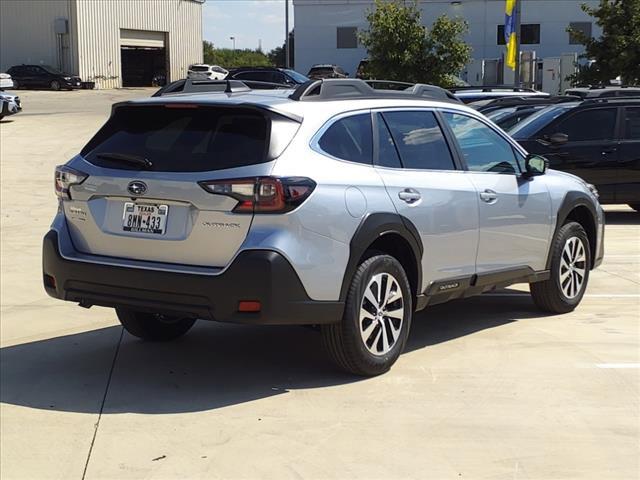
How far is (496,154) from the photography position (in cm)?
661

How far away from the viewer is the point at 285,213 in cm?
477

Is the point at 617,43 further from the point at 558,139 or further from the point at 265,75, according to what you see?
the point at 558,139

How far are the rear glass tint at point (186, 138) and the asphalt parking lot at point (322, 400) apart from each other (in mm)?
1435

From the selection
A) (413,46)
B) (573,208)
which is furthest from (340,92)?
(413,46)

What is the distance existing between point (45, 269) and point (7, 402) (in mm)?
854

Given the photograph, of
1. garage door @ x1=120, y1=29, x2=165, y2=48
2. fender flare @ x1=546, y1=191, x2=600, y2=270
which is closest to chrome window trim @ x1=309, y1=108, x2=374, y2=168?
fender flare @ x1=546, y1=191, x2=600, y2=270

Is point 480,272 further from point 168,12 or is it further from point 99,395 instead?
point 168,12

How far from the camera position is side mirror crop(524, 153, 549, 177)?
21.9 feet

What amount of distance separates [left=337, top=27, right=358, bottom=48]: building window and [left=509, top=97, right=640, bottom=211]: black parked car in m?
51.4

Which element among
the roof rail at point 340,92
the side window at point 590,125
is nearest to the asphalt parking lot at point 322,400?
the roof rail at point 340,92

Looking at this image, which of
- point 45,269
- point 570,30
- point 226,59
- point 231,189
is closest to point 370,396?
point 231,189

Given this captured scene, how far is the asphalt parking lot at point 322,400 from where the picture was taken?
432 cm

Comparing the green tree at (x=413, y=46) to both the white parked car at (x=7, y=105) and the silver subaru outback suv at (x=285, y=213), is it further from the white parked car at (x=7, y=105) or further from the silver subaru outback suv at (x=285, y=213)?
the silver subaru outback suv at (x=285, y=213)

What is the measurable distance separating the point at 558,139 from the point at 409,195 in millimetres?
6815
